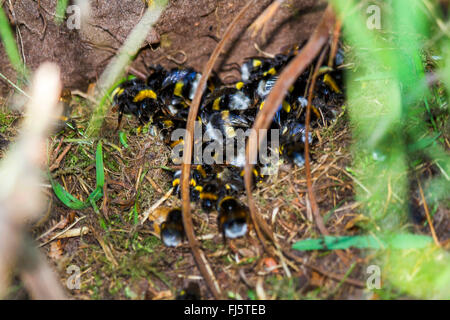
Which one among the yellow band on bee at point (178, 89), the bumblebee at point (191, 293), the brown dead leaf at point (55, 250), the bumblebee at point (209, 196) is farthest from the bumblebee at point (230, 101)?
the brown dead leaf at point (55, 250)

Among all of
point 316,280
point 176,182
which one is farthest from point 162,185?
point 316,280

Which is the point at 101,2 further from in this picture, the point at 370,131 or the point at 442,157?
the point at 442,157

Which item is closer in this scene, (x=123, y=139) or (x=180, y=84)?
(x=123, y=139)

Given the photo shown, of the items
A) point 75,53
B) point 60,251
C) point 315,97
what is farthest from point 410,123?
point 75,53

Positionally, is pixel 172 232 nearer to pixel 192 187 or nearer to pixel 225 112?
pixel 192 187

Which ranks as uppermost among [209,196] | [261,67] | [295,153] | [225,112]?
[261,67]

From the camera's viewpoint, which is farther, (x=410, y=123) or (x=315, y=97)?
(x=315, y=97)
